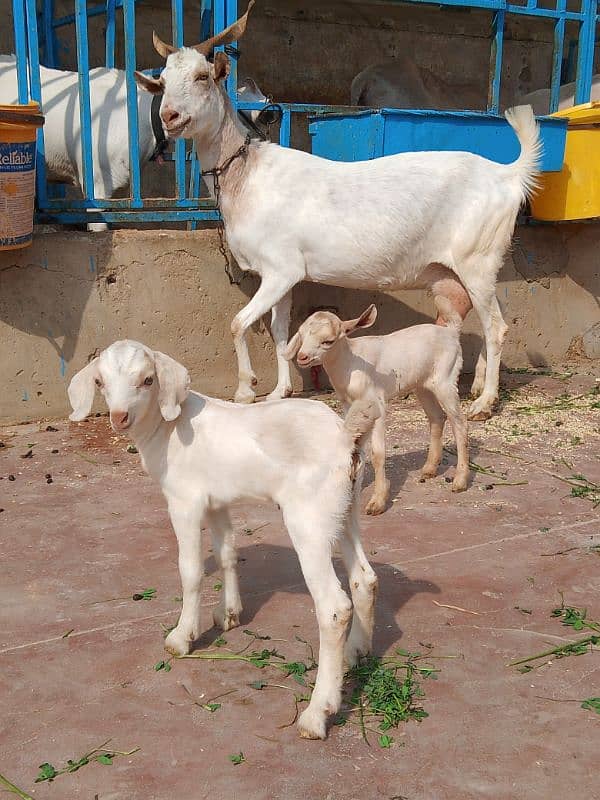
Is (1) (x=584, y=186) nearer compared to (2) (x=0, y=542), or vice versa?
(2) (x=0, y=542)

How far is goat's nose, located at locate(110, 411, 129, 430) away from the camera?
2977 mm

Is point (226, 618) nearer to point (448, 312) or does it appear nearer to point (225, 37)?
point (448, 312)

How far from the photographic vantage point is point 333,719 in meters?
2.90

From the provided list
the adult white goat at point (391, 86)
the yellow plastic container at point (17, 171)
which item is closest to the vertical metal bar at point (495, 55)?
the adult white goat at point (391, 86)

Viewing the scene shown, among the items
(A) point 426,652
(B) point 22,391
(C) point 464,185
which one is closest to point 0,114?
(B) point 22,391

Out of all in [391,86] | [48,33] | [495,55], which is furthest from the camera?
[391,86]

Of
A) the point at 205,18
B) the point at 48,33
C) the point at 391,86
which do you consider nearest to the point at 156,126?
the point at 205,18

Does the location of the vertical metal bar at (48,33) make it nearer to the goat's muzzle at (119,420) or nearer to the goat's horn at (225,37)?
the goat's horn at (225,37)

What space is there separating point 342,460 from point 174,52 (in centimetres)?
383

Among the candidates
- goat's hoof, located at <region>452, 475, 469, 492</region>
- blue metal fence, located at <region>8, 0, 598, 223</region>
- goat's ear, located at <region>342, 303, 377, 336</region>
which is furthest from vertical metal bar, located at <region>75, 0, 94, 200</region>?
goat's hoof, located at <region>452, 475, 469, 492</region>

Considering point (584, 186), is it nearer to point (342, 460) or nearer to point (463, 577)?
point (463, 577)

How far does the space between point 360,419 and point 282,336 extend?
3.60 metres

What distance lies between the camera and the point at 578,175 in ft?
23.8

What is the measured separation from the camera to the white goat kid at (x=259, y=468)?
2877mm
